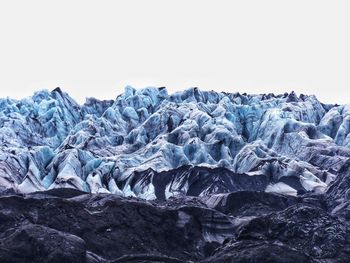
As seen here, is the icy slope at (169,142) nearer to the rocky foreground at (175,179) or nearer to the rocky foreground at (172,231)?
the rocky foreground at (175,179)

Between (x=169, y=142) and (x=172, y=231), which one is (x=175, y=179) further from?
(x=172, y=231)

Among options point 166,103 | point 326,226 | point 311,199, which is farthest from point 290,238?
point 166,103

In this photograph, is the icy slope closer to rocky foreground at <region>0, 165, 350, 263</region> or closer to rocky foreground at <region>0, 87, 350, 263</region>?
rocky foreground at <region>0, 87, 350, 263</region>

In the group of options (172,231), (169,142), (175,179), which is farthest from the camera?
(169,142)

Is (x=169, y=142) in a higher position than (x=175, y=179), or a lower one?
lower

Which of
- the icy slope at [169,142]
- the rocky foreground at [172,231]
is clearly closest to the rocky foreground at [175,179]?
the rocky foreground at [172,231]

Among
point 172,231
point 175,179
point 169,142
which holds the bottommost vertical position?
point 169,142

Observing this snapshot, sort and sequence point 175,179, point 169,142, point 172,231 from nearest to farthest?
point 172,231, point 175,179, point 169,142

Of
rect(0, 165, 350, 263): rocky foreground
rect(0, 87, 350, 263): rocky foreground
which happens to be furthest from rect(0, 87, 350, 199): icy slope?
rect(0, 165, 350, 263): rocky foreground

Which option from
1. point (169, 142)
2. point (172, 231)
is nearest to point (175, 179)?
point (169, 142)
